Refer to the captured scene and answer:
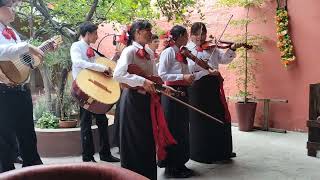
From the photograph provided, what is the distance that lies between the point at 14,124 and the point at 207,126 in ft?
6.36

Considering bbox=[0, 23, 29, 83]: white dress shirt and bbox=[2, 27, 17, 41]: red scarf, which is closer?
bbox=[0, 23, 29, 83]: white dress shirt

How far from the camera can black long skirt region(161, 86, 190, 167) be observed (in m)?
3.79

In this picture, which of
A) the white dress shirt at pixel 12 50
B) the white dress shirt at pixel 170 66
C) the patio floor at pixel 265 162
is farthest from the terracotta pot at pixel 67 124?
the white dress shirt at pixel 12 50

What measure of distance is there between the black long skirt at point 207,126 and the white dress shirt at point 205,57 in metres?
0.07

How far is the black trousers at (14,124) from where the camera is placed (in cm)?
308

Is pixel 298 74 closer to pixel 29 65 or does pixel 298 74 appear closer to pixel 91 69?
pixel 91 69

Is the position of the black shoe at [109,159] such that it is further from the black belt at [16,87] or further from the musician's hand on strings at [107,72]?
the black belt at [16,87]

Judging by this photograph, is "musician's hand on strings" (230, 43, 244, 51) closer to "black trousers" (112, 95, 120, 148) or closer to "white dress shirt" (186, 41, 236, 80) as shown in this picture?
"white dress shirt" (186, 41, 236, 80)

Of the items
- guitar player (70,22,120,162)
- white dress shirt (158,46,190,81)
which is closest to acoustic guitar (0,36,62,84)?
guitar player (70,22,120,162)

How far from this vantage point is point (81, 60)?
4.02 m

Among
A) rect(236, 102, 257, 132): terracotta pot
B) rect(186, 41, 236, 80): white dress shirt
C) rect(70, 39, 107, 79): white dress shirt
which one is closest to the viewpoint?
rect(70, 39, 107, 79): white dress shirt

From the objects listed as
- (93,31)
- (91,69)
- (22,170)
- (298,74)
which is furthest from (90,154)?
(298,74)

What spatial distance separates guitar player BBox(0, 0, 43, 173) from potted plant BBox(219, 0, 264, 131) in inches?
137

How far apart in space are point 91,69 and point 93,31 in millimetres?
422
